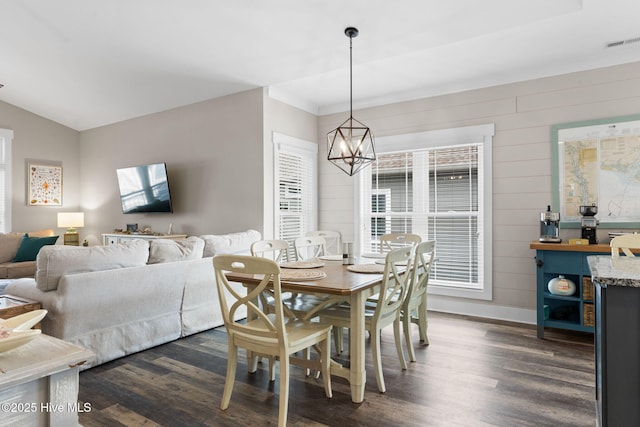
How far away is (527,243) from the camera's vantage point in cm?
427

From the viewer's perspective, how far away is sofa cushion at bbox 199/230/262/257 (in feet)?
13.4

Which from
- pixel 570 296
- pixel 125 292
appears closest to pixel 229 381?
pixel 125 292

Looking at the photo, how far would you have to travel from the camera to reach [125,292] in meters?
3.23

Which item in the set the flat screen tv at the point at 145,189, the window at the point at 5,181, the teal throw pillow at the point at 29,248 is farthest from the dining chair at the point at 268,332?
the window at the point at 5,181

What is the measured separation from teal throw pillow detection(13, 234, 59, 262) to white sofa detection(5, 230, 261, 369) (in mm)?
2721

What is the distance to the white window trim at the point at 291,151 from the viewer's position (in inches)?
195

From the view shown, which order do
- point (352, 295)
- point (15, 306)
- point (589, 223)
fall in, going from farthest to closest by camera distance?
point (589, 223) → point (15, 306) → point (352, 295)

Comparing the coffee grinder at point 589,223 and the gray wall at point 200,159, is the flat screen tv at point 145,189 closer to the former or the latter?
the gray wall at point 200,159

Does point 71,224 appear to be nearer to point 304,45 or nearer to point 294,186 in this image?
point 294,186

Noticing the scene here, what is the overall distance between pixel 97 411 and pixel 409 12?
3.70 meters

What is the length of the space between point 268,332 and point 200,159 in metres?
3.77

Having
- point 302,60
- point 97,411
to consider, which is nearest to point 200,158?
point 302,60

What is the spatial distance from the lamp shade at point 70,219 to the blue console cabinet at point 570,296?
23.8ft

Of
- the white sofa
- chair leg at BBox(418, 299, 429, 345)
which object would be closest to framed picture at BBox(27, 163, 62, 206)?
the white sofa
